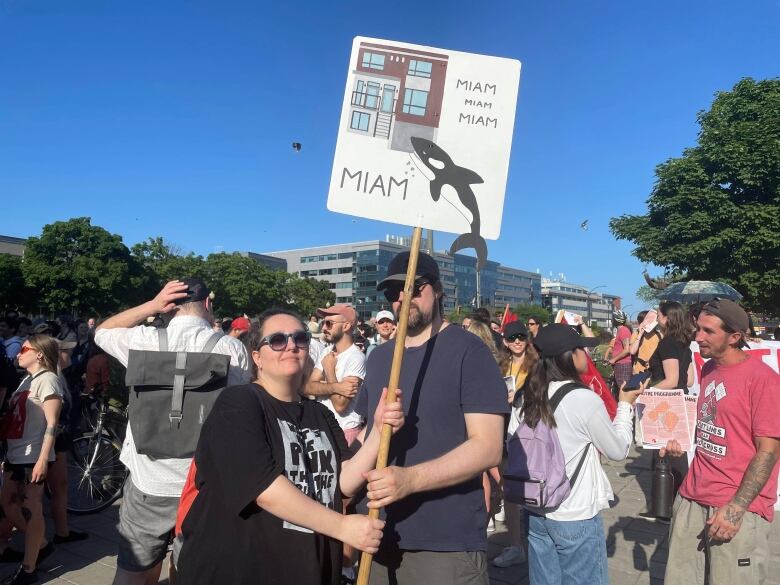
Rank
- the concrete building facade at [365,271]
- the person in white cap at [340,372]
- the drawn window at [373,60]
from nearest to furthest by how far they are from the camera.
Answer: the drawn window at [373,60] → the person in white cap at [340,372] → the concrete building facade at [365,271]

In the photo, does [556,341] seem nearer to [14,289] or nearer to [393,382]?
[393,382]

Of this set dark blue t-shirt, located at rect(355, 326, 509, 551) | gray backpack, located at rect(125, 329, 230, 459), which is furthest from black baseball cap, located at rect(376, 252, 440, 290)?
gray backpack, located at rect(125, 329, 230, 459)

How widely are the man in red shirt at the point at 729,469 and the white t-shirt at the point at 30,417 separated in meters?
4.62

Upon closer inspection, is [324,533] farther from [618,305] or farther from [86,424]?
[618,305]

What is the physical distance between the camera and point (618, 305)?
1224 cm

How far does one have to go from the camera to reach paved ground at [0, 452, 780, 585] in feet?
15.1

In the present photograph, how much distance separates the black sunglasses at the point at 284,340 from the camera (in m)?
2.32

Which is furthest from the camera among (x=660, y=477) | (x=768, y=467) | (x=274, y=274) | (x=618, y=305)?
(x=274, y=274)

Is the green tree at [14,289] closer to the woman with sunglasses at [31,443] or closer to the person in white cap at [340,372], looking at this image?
the woman with sunglasses at [31,443]

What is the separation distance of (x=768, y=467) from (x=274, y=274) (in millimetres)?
70976

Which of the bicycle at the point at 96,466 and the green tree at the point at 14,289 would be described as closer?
the bicycle at the point at 96,466

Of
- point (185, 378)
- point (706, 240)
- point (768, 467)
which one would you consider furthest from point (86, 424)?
point (706, 240)

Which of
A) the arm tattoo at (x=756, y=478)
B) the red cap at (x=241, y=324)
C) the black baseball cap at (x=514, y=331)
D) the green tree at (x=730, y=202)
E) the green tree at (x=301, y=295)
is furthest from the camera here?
the green tree at (x=301, y=295)

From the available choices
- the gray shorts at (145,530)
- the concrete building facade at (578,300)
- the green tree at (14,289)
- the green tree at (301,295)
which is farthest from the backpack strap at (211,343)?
the concrete building facade at (578,300)
